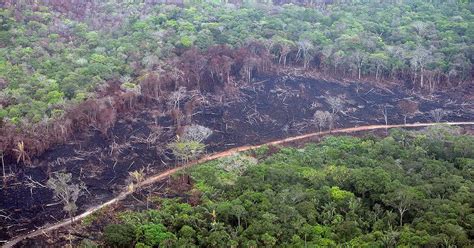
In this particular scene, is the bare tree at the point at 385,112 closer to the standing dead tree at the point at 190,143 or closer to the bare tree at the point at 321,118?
the bare tree at the point at 321,118

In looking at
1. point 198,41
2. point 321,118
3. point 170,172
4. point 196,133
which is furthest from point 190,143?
point 198,41

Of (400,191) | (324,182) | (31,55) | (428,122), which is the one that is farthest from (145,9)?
(400,191)

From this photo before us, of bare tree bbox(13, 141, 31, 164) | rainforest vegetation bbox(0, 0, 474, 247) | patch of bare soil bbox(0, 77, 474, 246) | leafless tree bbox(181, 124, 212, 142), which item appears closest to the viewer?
rainforest vegetation bbox(0, 0, 474, 247)

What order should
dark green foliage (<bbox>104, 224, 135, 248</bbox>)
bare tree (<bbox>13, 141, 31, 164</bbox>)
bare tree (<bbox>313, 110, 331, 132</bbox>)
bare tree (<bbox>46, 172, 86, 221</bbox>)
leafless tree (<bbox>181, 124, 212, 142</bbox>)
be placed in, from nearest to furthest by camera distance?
dark green foliage (<bbox>104, 224, 135, 248</bbox>) < bare tree (<bbox>46, 172, 86, 221</bbox>) < bare tree (<bbox>13, 141, 31, 164</bbox>) < leafless tree (<bbox>181, 124, 212, 142</bbox>) < bare tree (<bbox>313, 110, 331, 132</bbox>)

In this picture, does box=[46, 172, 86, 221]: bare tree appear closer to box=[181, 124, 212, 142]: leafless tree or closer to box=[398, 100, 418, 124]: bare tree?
box=[181, 124, 212, 142]: leafless tree

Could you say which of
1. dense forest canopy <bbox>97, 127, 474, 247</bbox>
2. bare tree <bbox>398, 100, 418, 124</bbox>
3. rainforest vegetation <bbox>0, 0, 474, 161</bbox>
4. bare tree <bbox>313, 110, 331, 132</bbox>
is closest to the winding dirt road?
bare tree <bbox>313, 110, 331, 132</bbox>

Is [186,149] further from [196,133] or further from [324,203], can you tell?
[324,203]

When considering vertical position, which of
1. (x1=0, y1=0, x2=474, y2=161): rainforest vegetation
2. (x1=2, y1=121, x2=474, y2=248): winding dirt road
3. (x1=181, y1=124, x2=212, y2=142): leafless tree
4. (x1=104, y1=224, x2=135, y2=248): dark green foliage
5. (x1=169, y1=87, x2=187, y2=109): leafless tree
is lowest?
(x1=2, y1=121, x2=474, y2=248): winding dirt road
